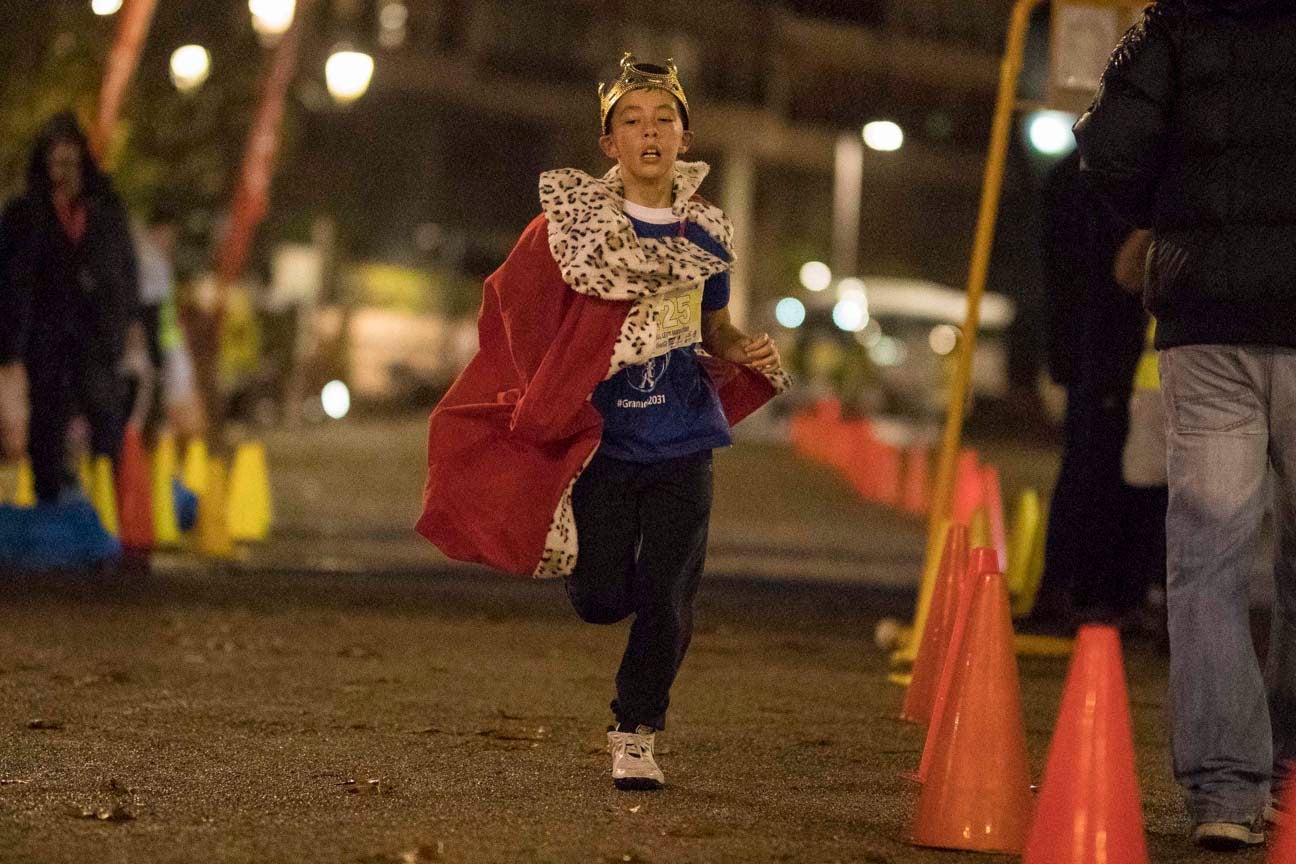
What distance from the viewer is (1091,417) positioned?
911cm

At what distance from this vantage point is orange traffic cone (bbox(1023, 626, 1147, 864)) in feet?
14.8

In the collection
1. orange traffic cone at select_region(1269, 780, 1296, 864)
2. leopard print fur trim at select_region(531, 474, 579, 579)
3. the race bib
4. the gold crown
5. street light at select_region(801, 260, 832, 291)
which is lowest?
orange traffic cone at select_region(1269, 780, 1296, 864)

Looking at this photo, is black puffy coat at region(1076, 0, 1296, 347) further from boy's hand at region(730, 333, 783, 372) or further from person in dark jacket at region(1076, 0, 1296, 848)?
boy's hand at region(730, 333, 783, 372)

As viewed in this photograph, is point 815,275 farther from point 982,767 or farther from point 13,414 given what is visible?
point 982,767

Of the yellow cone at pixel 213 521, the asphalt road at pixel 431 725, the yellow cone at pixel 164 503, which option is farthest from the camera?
the yellow cone at pixel 164 503

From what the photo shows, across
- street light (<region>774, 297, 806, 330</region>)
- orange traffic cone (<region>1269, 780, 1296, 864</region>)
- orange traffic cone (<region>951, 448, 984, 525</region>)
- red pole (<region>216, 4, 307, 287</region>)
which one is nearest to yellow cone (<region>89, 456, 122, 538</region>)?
orange traffic cone (<region>951, 448, 984, 525</region>)

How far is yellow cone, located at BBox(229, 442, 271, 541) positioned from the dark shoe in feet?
30.0

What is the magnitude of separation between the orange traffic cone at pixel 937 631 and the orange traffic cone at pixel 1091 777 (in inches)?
Answer: 94.3

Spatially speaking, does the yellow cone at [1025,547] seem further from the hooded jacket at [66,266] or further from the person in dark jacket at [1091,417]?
the hooded jacket at [66,266]

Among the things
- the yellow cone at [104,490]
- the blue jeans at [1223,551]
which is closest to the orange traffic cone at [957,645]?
the blue jeans at [1223,551]

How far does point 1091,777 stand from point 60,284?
776 cm

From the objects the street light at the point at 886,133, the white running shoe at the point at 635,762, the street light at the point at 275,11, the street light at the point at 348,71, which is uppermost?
the street light at the point at 275,11

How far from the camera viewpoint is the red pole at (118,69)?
56.1ft

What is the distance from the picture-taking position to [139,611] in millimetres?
9406
